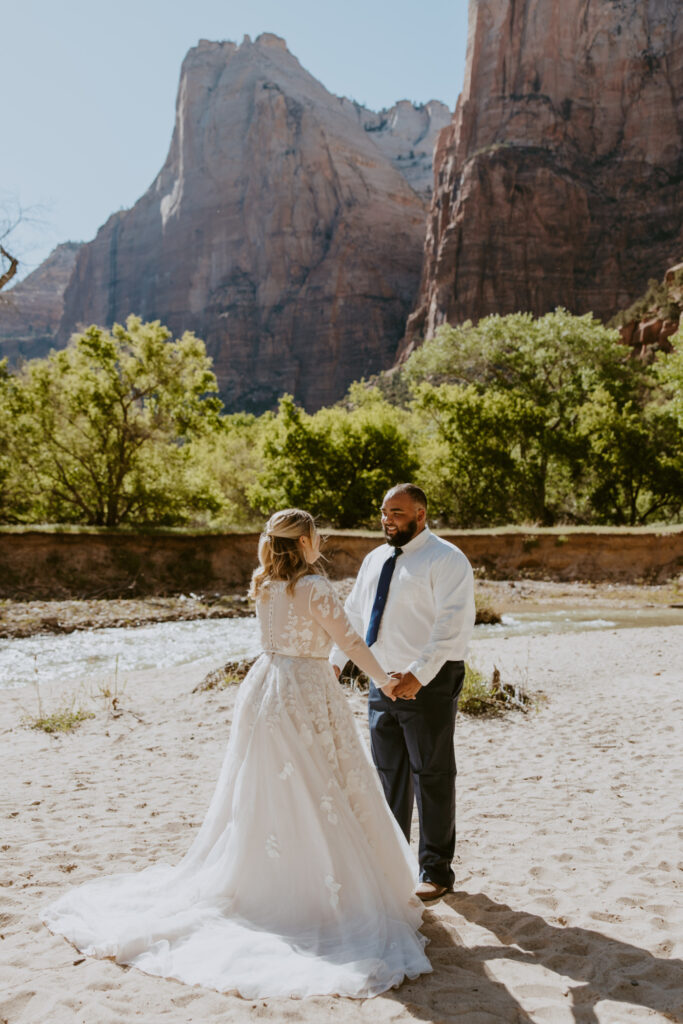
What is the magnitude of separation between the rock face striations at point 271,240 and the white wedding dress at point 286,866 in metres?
101

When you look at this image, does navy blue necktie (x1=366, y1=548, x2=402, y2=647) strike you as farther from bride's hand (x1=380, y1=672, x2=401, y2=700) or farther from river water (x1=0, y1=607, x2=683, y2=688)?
river water (x1=0, y1=607, x2=683, y2=688)

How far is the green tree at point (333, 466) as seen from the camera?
30141mm

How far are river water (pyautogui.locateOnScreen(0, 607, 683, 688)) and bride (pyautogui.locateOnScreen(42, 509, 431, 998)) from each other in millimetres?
7953

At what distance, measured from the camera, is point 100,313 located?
135375 mm

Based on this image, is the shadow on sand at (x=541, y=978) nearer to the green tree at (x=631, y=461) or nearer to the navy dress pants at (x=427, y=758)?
the navy dress pants at (x=427, y=758)

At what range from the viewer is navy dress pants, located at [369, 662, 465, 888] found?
3.71 meters

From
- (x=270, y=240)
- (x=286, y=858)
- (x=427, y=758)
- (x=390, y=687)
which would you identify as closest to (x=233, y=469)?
(x=427, y=758)

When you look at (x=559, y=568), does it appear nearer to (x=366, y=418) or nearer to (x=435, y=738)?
(x=366, y=418)

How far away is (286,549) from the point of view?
3.47m

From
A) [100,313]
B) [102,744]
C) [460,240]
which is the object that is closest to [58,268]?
[100,313]

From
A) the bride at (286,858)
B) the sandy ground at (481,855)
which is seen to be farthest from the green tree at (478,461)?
the bride at (286,858)

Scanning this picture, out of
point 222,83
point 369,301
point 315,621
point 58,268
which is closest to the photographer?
point 315,621

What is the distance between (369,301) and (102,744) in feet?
349

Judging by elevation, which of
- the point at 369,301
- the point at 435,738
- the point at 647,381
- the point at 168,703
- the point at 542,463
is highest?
the point at 369,301
